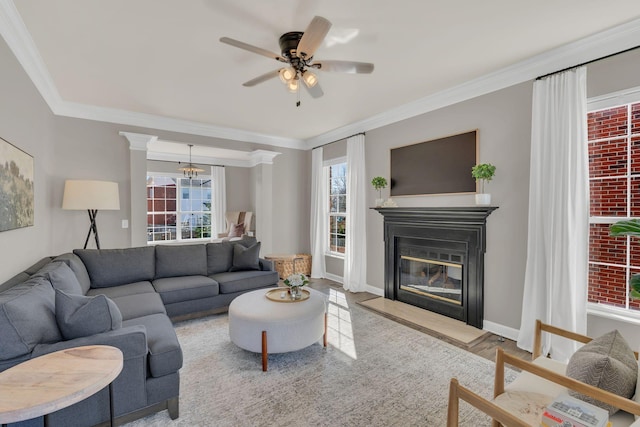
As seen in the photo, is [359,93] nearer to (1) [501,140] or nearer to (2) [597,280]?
(1) [501,140]

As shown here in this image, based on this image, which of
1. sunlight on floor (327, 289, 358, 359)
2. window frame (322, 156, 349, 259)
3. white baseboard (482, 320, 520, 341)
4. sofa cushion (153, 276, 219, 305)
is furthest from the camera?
window frame (322, 156, 349, 259)

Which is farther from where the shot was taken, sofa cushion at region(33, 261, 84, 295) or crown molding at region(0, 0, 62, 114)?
sofa cushion at region(33, 261, 84, 295)

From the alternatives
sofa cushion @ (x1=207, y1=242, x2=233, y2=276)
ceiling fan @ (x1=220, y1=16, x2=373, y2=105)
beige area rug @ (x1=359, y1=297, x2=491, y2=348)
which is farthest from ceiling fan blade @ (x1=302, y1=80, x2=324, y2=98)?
beige area rug @ (x1=359, y1=297, x2=491, y2=348)

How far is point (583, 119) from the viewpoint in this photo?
8.21 ft

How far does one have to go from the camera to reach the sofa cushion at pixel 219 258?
13.4 ft

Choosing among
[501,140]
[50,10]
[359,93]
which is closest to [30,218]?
[50,10]

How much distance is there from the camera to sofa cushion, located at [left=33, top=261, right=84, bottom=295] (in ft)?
7.24

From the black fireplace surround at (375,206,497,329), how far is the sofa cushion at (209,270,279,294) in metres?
1.73

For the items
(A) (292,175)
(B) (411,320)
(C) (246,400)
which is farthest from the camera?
(A) (292,175)

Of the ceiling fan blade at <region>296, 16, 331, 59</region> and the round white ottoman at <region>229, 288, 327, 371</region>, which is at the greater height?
the ceiling fan blade at <region>296, 16, 331, 59</region>

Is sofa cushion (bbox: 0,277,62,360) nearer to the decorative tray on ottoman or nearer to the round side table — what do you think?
the round side table

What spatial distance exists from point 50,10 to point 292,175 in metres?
4.18

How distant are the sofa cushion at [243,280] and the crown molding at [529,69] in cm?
279

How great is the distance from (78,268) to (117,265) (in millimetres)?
466
